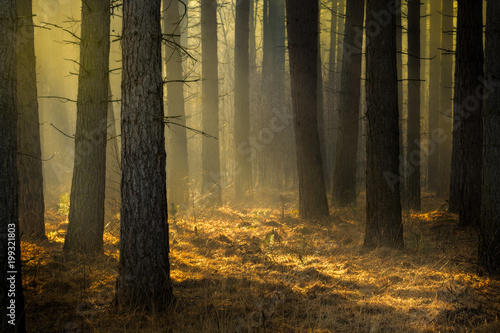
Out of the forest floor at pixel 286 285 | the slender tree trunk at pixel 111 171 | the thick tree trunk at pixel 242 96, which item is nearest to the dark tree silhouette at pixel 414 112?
the forest floor at pixel 286 285

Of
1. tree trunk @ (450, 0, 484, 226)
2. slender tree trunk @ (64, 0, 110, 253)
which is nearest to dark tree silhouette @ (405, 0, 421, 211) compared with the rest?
tree trunk @ (450, 0, 484, 226)

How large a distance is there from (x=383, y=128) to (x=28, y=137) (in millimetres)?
6461

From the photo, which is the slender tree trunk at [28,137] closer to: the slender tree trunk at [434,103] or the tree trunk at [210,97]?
the tree trunk at [210,97]

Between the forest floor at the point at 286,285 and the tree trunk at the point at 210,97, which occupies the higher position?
the tree trunk at the point at 210,97

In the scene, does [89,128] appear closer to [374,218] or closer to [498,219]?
[374,218]

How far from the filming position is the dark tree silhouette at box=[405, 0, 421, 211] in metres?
11.8

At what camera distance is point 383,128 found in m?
6.38

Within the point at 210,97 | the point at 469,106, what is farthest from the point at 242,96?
the point at 469,106

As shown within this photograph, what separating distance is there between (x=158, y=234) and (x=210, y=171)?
8413 millimetres

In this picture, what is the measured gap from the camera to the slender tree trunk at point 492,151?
536 centimetres

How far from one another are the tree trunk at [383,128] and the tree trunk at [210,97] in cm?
637

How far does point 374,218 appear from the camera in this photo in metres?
6.67

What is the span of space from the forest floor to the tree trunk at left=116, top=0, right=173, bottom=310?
333mm

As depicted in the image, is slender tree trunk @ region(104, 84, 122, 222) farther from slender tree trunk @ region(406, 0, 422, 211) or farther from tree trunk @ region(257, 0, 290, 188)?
slender tree trunk @ region(406, 0, 422, 211)
